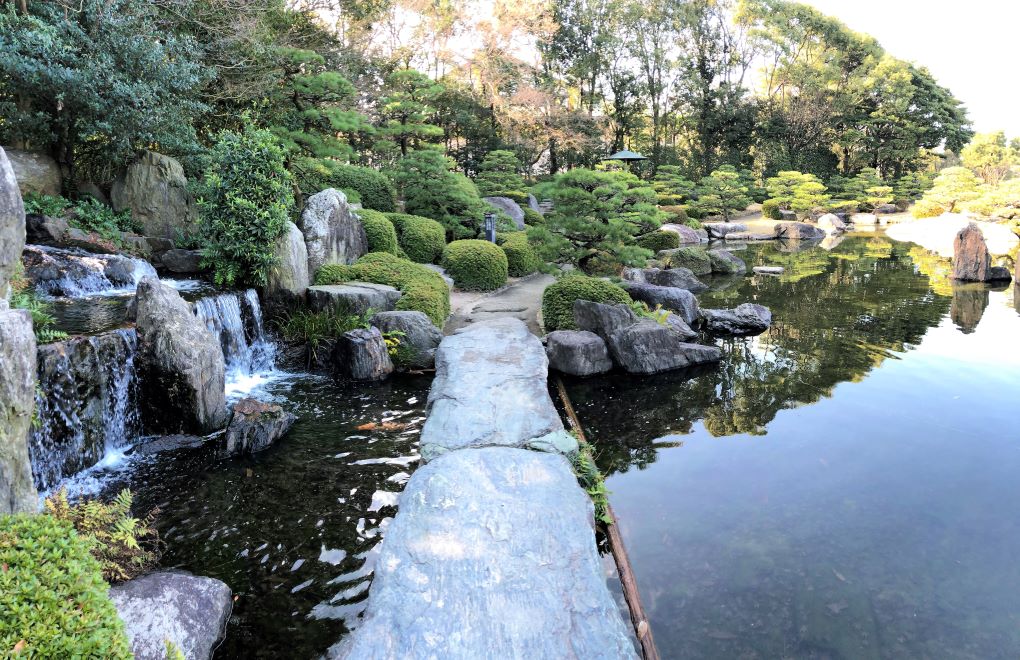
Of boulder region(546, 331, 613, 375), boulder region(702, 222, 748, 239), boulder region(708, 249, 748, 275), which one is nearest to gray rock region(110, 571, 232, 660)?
boulder region(546, 331, 613, 375)

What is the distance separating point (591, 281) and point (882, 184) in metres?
30.7

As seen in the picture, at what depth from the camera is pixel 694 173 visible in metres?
32.8

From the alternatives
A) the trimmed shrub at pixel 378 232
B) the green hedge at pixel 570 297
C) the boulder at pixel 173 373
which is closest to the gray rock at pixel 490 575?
the boulder at pixel 173 373

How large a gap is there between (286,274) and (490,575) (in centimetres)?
620

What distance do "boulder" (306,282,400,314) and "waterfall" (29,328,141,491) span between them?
274 cm

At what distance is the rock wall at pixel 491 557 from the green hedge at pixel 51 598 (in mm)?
915

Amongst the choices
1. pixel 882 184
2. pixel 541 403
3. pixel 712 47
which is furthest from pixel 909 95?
pixel 541 403

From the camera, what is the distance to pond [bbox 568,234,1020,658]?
3.37 meters

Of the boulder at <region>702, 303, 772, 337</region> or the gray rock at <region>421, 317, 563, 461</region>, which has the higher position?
the gray rock at <region>421, 317, 563, 461</region>

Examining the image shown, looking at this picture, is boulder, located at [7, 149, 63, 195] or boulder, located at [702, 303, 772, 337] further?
boulder, located at [702, 303, 772, 337]

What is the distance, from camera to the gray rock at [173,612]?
288 centimetres

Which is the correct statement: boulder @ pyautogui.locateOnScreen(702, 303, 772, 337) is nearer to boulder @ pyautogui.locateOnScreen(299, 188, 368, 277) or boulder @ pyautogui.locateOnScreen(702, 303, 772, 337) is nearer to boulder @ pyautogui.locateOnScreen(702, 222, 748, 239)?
boulder @ pyautogui.locateOnScreen(299, 188, 368, 277)

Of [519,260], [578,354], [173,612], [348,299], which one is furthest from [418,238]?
[173,612]

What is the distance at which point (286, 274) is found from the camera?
321 inches
